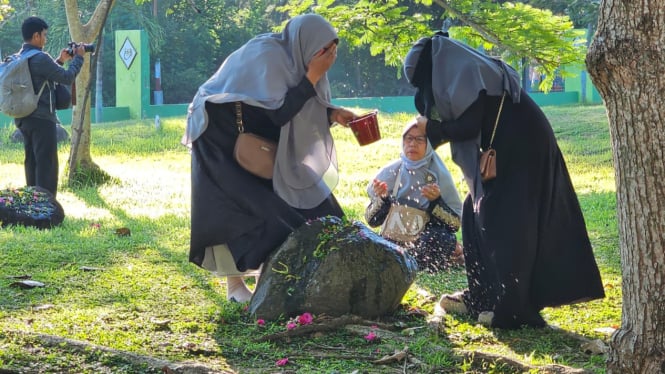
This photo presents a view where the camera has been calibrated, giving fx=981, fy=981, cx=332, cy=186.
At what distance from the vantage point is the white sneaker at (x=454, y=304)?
563cm

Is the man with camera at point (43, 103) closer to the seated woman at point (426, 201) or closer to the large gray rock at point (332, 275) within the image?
the seated woman at point (426, 201)

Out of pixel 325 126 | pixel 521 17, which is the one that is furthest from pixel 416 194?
pixel 521 17

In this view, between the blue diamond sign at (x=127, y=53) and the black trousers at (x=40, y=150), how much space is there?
55.8 ft

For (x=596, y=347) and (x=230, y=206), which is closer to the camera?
(x=596, y=347)

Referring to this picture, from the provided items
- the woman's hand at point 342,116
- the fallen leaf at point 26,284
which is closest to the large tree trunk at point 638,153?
the woman's hand at point 342,116

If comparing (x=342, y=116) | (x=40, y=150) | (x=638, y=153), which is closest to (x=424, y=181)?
(x=342, y=116)

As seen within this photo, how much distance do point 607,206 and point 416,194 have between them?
420 cm

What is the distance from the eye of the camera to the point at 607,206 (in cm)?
1085

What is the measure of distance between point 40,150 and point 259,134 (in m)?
4.59

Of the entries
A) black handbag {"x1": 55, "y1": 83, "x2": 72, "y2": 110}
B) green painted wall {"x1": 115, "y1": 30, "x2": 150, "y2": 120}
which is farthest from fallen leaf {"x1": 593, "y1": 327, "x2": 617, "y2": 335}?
green painted wall {"x1": 115, "y1": 30, "x2": 150, "y2": 120}

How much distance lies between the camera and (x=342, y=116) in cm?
581

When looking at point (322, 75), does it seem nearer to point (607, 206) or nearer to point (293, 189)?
point (293, 189)

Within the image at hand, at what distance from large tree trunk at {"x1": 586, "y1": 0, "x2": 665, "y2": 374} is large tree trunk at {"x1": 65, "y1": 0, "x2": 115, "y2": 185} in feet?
33.2

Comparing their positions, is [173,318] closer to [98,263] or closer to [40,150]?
[98,263]
